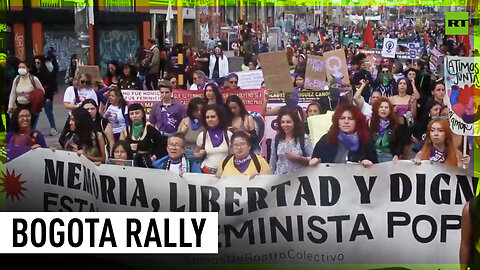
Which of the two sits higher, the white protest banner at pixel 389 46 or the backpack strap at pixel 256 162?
the white protest banner at pixel 389 46

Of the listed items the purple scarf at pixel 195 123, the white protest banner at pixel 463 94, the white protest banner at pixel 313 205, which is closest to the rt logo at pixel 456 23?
the white protest banner at pixel 463 94

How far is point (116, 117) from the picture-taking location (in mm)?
3846

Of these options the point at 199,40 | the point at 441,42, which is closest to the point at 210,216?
the point at 199,40

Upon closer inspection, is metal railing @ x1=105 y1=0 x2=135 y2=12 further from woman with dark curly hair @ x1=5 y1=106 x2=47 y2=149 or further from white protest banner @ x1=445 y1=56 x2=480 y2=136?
white protest banner @ x1=445 y1=56 x2=480 y2=136

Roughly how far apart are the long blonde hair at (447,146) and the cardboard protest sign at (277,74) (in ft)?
2.34

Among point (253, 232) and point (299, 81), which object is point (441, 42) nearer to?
point (299, 81)

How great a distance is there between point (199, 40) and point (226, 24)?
17cm

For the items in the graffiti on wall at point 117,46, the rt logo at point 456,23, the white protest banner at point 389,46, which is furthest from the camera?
the white protest banner at point 389,46

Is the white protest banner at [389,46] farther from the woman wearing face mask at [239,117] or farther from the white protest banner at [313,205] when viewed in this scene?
the woman wearing face mask at [239,117]

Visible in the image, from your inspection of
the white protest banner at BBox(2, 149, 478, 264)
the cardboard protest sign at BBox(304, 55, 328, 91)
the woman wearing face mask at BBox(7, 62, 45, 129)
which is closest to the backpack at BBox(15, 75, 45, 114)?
the woman wearing face mask at BBox(7, 62, 45, 129)

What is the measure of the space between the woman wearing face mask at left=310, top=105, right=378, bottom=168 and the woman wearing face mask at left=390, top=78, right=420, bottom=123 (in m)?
0.18

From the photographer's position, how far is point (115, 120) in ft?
12.6

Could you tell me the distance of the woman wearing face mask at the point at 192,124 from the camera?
12.4ft

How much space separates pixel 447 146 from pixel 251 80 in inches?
40.0
